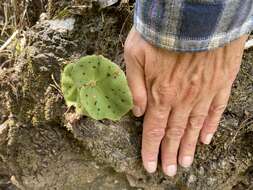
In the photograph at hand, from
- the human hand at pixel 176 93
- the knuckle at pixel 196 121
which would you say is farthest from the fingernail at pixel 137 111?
the knuckle at pixel 196 121

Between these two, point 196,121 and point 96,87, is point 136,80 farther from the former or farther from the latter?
point 196,121

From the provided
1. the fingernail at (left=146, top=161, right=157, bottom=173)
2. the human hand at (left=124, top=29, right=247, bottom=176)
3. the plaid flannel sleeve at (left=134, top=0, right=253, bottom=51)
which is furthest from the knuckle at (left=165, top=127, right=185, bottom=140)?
the plaid flannel sleeve at (left=134, top=0, right=253, bottom=51)

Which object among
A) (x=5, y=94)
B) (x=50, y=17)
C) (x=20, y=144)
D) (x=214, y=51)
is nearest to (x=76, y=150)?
(x=20, y=144)

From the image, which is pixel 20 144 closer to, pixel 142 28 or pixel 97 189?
pixel 97 189

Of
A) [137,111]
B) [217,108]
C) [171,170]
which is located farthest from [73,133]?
[217,108]

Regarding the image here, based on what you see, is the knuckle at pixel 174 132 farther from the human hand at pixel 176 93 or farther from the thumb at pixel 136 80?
the thumb at pixel 136 80

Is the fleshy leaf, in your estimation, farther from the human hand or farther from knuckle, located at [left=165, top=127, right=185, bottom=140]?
knuckle, located at [left=165, top=127, right=185, bottom=140]

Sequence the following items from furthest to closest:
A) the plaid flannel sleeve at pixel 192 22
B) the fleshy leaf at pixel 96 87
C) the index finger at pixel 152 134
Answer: the index finger at pixel 152 134 → the fleshy leaf at pixel 96 87 → the plaid flannel sleeve at pixel 192 22
